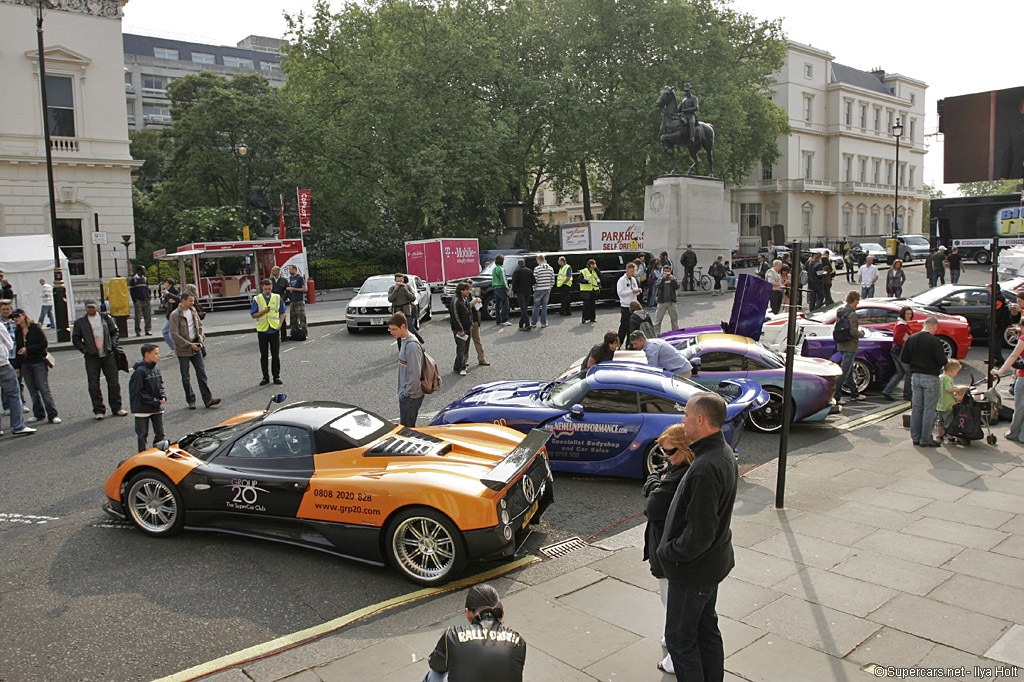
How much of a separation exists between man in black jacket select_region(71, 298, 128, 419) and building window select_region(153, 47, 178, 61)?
92874mm

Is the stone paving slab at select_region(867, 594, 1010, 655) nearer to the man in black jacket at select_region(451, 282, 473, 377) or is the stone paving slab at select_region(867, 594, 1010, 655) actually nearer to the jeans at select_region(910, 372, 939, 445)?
the jeans at select_region(910, 372, 939, 445)

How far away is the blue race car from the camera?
26.2ft

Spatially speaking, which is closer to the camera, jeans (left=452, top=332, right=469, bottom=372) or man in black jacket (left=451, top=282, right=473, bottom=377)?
man in black jacket (left=451, top=282, right=473, bottom=377)

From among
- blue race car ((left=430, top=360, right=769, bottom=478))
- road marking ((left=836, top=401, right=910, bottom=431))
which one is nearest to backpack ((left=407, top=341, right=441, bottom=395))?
blue race car ((left=430, top=360, right=769, bottom=478))

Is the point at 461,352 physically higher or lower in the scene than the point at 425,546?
higher

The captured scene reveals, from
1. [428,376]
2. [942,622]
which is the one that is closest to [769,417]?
[428,376]

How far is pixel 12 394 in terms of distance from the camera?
10.6 metres

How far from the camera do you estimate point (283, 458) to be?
6.40 m

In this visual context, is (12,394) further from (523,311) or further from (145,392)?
(523,311)

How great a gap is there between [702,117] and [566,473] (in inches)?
1340

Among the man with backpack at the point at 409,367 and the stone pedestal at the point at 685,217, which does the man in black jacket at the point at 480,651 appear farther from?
the stone pedestal at the point at 685,217

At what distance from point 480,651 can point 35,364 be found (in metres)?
10.8

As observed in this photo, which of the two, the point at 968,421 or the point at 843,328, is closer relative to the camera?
the point at 968,421

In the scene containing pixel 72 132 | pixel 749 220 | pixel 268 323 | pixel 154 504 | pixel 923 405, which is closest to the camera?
pixel 154 504
